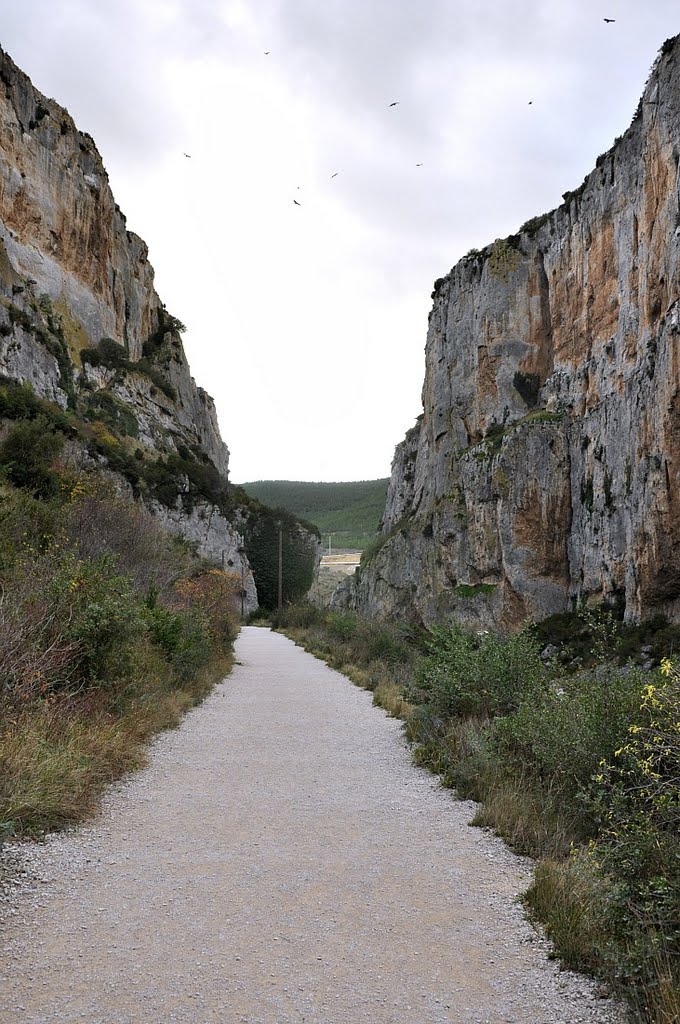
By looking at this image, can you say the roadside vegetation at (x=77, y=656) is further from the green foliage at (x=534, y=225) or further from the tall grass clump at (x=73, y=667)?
the green foliage at (x=534, y=225)

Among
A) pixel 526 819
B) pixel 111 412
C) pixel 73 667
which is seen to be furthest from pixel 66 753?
pixel 111 412

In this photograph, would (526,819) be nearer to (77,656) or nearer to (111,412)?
(77,656)

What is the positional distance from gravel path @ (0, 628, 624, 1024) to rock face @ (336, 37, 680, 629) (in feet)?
64.0

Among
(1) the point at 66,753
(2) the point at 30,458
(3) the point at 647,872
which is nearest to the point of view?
(3) the point at 647,872

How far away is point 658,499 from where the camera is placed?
20.7m

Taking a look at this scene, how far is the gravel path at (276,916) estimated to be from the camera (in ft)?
7.63

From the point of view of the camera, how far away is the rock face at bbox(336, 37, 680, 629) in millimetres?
21391

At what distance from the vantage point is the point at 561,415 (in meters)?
29.1

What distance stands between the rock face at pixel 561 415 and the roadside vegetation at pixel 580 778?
1638 cm

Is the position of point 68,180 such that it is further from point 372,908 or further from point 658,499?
point 372,908

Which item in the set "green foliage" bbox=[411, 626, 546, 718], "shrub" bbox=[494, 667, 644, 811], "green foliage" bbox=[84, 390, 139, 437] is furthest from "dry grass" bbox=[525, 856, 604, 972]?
"green foliage" bbox=[84, 390, 139, 437]

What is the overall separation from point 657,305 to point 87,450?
71.2ft

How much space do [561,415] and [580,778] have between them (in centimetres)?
2728

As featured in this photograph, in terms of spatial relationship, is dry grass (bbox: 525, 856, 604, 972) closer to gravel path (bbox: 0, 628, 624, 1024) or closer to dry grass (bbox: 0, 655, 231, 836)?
gravel path (bbox: 0, 628, 624, 1024)
